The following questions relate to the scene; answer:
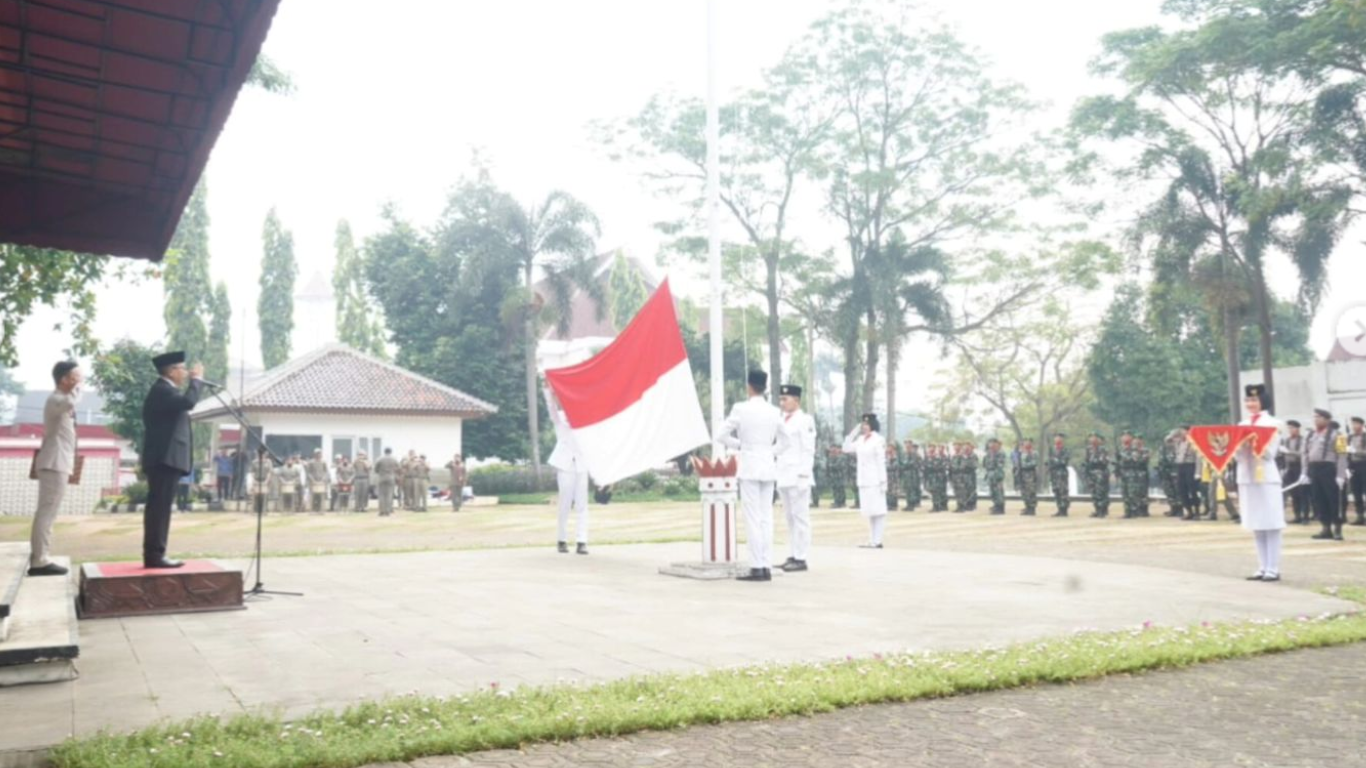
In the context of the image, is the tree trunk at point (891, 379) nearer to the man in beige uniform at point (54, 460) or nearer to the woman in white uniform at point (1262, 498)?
the woman in white uniform at point (1262, 498)

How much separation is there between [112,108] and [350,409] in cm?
3012

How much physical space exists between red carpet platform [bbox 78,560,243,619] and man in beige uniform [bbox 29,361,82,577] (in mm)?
805

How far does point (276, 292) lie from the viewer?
193 ft

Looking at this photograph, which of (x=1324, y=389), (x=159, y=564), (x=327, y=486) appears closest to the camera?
(x=159, y=564)

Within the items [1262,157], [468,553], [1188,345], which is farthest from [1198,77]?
[468,553]

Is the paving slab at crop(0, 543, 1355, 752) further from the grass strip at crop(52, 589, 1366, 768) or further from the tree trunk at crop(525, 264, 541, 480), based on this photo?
the tree trunk at crop(525, 264, 541, 480)

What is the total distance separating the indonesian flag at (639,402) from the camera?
10.4m

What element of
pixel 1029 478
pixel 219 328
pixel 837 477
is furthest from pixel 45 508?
pixel 219 328

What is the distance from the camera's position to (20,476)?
30141mm

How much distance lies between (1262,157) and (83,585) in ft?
86.5

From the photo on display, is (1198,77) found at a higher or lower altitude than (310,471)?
higher

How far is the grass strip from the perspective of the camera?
153 inches

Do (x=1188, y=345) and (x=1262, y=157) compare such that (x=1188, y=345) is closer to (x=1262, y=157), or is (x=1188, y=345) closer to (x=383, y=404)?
(x=1262, y=157)

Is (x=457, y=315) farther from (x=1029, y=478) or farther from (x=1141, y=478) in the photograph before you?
(x=1141, y=478)
